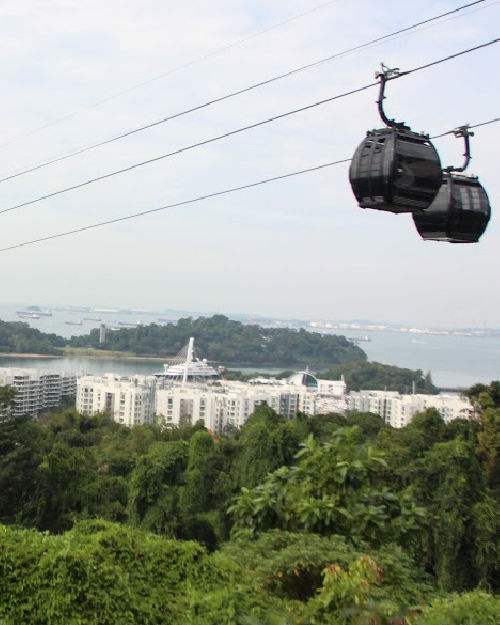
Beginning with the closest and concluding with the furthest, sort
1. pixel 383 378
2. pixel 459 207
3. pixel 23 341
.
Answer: pixel 459 207 → pixel 383 378 → pixel 23 341

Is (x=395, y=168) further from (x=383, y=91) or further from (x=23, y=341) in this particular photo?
(x=23, y=341)

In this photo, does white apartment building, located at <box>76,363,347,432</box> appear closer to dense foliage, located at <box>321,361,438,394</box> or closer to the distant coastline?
dense foliage, located at <box>321,361,438,394</box>

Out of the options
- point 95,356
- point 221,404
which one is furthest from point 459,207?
point 95,356

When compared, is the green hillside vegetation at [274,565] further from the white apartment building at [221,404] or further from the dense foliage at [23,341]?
the dense foliage at [23,341]

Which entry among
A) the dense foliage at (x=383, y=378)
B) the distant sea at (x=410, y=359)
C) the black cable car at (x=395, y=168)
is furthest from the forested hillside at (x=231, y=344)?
the black cable car at (x=395, y=168)

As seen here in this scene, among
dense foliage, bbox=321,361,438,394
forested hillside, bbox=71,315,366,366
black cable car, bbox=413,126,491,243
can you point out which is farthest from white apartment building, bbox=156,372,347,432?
forested hillside, bbox=71,315,366,366
